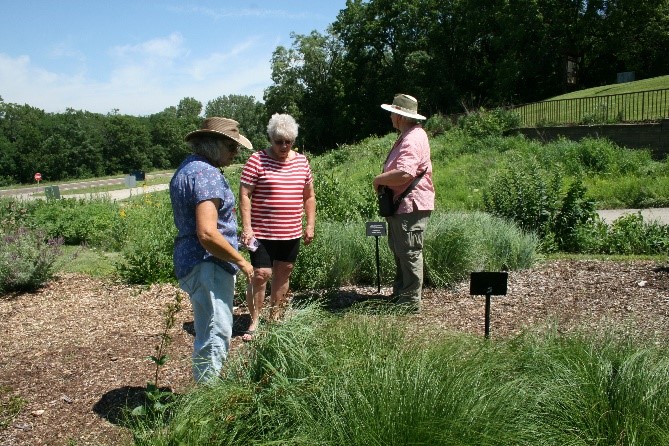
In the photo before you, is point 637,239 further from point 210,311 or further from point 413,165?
point 210,311

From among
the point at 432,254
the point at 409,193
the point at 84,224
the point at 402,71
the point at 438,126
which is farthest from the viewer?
the point at 402,71

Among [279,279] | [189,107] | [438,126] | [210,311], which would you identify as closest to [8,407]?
[210,311]

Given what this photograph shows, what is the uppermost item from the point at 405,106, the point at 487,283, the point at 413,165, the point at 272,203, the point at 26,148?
the point at 26,148

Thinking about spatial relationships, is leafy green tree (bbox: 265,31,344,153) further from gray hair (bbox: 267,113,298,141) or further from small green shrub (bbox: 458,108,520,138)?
gray hair (bbox: 267,113,298,141)

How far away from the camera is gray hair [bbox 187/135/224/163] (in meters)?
3.57

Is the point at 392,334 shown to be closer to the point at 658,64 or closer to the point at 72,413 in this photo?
the point at 72,413

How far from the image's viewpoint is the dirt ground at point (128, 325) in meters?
3.80

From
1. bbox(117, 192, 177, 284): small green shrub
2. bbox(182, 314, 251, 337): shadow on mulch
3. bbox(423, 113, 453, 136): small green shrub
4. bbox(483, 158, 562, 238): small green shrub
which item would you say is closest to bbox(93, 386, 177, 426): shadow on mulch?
bbox(182, 314, 251, 337): shadow on mulch

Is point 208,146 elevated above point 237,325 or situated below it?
above

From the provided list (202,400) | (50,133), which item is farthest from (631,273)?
(50,133)

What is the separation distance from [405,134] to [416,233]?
0.79m

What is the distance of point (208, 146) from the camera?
11.7ft

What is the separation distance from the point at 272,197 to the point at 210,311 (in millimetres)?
1405

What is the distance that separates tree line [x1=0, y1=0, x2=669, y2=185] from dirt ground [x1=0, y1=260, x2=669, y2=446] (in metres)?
21.6
